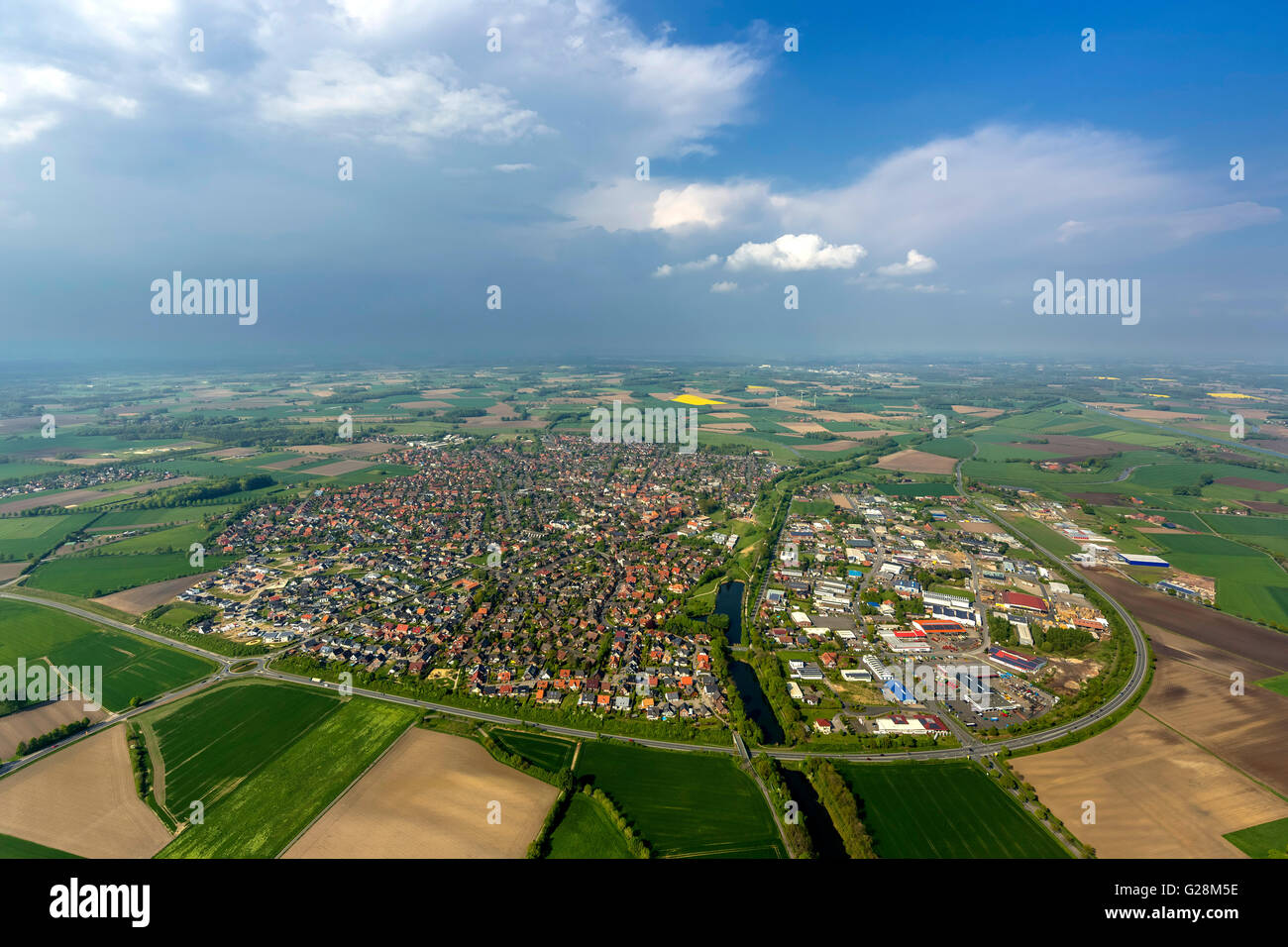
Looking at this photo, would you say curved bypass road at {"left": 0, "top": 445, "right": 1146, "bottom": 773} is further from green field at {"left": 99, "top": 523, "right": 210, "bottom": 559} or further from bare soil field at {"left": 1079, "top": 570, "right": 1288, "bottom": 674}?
green field at {"left": 99, "top": 523, "right": 210, "bottom": 559}

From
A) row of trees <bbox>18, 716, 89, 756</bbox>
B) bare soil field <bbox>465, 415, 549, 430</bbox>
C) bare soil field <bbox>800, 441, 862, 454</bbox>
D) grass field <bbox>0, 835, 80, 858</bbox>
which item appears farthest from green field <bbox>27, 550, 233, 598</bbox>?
bare soil field <bbox>800, 441, 862, 454</bbox>

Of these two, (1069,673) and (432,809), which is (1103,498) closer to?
(1069,673)

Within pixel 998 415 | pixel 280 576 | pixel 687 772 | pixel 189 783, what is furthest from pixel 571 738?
pixel 998 415

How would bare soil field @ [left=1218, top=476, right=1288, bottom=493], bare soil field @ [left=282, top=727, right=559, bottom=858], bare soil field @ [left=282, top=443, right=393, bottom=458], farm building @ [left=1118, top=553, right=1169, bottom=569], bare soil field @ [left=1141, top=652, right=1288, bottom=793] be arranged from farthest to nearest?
bare soil field @ [left=282, top=443, right=393, bottom=458], bare soil field @ [left=1218, top=476, right=1288, bottom=493], farm building @ [left=1118, top=553, right=1169, bottom=569], bare soil field @ [left=1141, top=652, right=1288, bottom=793], bare soil field @ [left=282, top=727, right=559, bottom=858]

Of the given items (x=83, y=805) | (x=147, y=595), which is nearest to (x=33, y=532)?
(x=147, y=595)

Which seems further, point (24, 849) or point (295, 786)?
point (295, 786)

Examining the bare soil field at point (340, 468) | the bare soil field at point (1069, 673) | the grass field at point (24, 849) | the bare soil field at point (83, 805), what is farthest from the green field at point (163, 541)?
the bare soil field at point (1069, 673)

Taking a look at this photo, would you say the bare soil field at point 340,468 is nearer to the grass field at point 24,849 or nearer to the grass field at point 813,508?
the grass field at point 24,849
